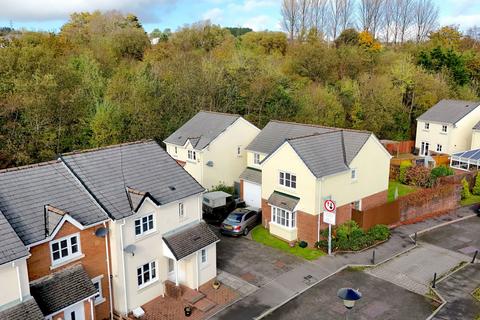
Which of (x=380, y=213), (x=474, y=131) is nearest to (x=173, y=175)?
(x=380, y=213)

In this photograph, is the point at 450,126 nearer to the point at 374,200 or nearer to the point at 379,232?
the point at 374,200

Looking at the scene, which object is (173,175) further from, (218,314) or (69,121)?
(69,121)

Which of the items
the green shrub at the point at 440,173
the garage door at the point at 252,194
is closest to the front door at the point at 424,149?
the green shrub at the point at 440,173

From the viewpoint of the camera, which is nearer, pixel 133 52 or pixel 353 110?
pixel 353 110

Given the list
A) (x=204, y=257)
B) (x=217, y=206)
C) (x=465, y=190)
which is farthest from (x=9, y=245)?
(x=465, y=190)

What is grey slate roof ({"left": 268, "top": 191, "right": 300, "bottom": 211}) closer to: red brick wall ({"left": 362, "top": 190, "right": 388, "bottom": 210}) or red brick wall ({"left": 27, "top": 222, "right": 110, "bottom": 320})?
red brick wall ({"left": 362, "top": 190, "right": 388, "bottom": 210})

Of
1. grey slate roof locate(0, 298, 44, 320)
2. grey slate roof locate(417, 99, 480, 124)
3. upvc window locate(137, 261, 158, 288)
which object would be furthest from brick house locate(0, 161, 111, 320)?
grey slate roof locate(417, 99, 480, 124)
